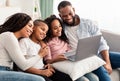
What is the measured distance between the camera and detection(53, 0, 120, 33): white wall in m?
3.09

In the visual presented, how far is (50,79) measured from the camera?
1696 mm

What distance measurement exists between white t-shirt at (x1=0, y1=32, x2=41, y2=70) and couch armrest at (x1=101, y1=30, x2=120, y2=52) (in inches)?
42.9

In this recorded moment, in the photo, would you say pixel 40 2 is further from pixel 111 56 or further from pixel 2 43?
pixel 2 43

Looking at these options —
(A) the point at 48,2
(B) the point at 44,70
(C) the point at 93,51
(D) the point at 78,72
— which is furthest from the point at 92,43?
(A) the point at 48,2

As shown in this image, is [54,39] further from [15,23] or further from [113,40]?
[113,40]

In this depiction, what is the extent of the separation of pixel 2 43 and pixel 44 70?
37 centimetres

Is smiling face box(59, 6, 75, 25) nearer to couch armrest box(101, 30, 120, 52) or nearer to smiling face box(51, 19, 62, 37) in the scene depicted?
smiling face box(51, 19, 62, 37)

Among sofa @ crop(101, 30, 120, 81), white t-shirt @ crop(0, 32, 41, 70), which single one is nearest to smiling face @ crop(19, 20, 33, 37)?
white t-shirt @ crop(0, 32, 41, 70)

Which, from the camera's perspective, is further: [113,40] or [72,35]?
[113,40]

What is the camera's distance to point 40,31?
179 cm

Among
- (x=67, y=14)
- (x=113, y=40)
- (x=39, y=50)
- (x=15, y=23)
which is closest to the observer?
(x=15, y=23)

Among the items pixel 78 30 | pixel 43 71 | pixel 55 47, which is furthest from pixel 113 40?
pixel 43 71

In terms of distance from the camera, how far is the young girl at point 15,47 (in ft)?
4.68

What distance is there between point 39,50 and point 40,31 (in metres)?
0.15
